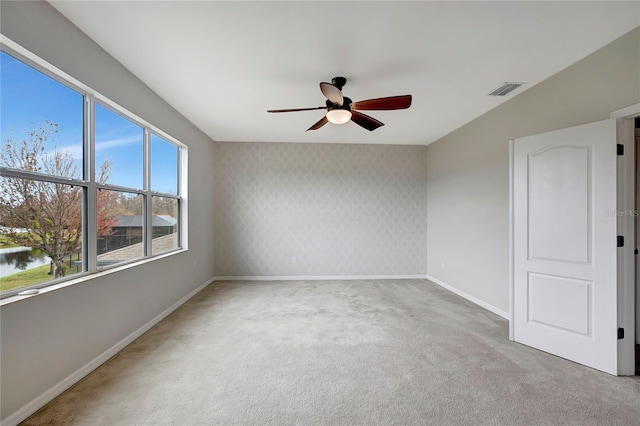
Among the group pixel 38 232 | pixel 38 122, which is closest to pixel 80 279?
pixel 38 232

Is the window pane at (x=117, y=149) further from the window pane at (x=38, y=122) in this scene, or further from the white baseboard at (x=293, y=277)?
the white baseboard at (x=293, y=277)

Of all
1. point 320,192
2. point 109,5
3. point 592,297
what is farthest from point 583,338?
point 109,5

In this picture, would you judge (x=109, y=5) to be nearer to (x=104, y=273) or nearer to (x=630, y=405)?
(x=104, y=273)

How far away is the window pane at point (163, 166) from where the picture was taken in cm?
343

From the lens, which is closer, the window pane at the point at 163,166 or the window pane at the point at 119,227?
the window pane at the point at 119,227

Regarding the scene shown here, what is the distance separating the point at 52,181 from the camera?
6.39ft

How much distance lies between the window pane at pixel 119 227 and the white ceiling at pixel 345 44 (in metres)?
1.27

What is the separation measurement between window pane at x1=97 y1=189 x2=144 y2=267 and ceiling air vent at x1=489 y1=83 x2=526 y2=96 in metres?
4.18

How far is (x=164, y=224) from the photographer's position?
12.1 ft

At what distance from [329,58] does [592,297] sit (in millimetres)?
3031

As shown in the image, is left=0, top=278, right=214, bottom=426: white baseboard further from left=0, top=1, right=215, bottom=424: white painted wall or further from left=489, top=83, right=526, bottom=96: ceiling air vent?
left=489, top=83, right=526, bottom=96: ceiling air vent

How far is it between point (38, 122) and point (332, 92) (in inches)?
84.3

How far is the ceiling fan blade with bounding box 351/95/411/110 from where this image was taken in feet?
7.86

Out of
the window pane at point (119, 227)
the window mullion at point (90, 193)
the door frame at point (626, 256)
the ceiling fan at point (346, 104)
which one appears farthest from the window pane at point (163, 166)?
the door frame at point (626, 256)
